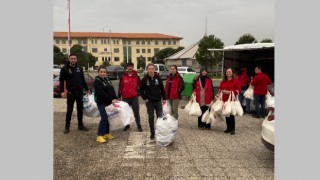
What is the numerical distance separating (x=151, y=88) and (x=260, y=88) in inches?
165

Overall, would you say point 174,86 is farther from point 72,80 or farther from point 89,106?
point 72,80

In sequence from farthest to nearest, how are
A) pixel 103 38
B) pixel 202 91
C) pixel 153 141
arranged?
pixel 103 38, pixel 202 91, pixel 153 141

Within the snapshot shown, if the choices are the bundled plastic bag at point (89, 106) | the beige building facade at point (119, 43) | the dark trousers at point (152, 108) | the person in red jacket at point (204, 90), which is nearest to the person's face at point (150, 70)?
the dark trousers at point (152, 108)

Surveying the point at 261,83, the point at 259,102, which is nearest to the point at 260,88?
the point at 261,83

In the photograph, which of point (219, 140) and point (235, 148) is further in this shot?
point (219, 140)

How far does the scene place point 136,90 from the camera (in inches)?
297

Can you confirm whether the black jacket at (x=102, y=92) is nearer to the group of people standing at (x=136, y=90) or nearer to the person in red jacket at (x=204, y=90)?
the group of people standing at (x=136, y=90)

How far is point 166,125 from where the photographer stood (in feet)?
20.0

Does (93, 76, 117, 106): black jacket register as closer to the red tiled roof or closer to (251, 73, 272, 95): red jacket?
(251, 73, 272, 95): red jacket

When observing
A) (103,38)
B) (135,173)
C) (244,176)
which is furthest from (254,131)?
(103,38)

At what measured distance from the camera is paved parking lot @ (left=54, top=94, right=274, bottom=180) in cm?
464

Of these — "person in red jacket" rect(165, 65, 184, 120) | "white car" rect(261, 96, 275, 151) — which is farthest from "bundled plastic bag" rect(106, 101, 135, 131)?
"white car" rect(261, 96, 275, 151)

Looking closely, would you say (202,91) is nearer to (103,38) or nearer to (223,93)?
(223,93)

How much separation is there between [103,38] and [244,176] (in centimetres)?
11328
